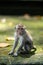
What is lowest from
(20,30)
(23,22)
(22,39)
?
(22,39)

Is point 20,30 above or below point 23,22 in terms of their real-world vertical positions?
below

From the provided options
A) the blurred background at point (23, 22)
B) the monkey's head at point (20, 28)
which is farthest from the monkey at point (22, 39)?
the blurred background at point (23, 22)

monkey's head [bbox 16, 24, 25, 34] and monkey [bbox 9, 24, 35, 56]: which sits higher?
monkey's head [bbox 16, 24, 25, 34]

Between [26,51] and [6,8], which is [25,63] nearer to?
[26,51]

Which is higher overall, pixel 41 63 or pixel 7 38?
pixel 7 38

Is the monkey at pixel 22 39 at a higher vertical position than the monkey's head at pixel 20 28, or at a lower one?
lower

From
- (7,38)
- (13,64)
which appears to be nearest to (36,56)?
(13,64)

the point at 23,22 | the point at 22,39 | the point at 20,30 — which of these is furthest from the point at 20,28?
the point at 23,22

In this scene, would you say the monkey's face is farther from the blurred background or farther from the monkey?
the blurred background

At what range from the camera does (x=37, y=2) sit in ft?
37.4

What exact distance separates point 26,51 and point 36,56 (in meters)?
0.23

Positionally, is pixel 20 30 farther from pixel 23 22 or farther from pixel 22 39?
pixel 23 22

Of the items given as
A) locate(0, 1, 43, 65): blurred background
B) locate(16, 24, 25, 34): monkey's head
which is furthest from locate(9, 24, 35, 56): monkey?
locate(0, 1, 43, 65): blurred background

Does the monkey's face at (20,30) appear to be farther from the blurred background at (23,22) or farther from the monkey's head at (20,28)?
the blurred background at (23,22)
